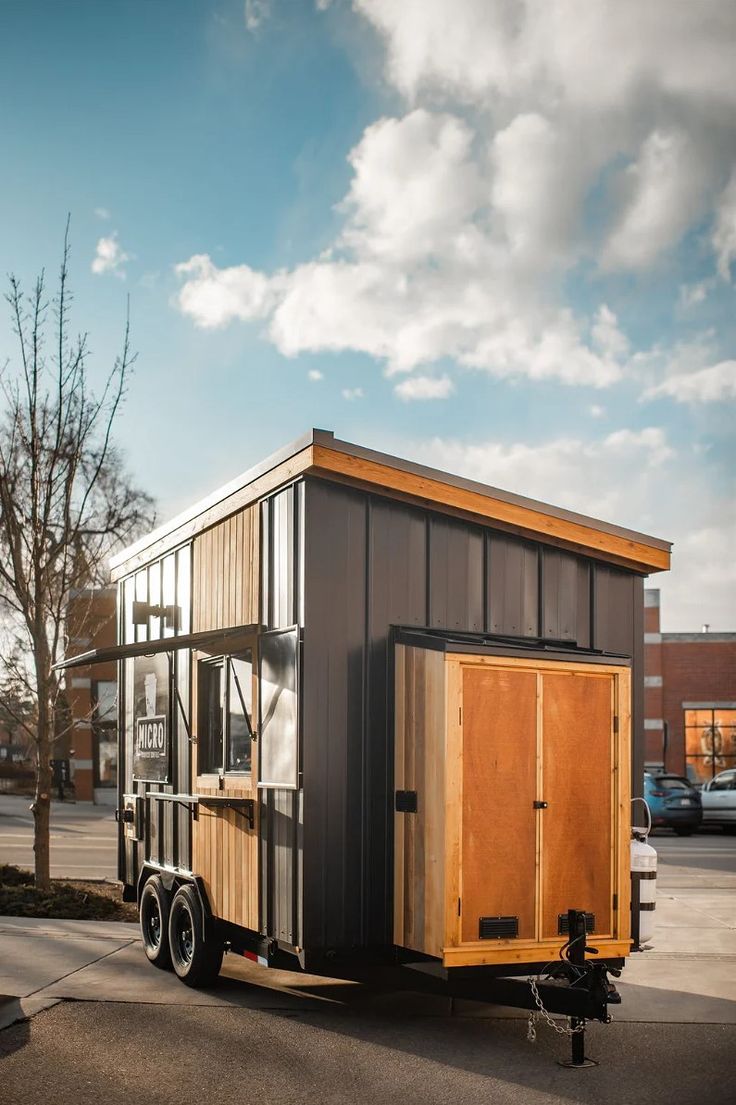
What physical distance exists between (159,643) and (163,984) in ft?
9.00

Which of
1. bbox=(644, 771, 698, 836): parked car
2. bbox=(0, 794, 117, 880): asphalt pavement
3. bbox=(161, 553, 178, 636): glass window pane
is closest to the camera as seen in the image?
bbox=(161, 553, 178, 636): glass window pane

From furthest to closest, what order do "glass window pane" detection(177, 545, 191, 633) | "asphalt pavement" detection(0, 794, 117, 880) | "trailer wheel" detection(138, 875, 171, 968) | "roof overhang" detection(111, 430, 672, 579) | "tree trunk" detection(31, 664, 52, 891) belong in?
"asphalt pavement" detection(0, 794, 117, 880), "tree trunk" detection(31, 664, 52, 891), "glass window pane" detection(177, 545, 191, 633), "trailer wheel" detection(138, 875, 171, 968), "roof overhang" detection(111, 430, 672, 579)

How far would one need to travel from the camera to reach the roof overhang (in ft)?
25.6

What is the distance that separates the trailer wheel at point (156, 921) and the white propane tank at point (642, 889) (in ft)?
12.8

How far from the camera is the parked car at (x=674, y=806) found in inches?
987

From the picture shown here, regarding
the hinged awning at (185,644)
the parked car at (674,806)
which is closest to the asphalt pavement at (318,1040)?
the hinged awning at (185,644)

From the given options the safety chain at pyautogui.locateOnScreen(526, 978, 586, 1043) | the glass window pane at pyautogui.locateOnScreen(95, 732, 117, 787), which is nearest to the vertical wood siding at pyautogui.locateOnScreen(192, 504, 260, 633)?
the safety chain at pyautogui.locateOnScreen(526, 978, 586, 1043)

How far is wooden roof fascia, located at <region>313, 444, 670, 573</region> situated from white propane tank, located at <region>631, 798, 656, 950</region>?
6.97 feet

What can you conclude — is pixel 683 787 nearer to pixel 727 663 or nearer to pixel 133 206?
pixel 727 663

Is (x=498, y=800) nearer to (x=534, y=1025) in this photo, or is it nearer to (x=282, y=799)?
(x=282, y=799)

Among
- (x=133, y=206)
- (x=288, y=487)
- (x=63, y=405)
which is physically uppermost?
(x=133, y=206)

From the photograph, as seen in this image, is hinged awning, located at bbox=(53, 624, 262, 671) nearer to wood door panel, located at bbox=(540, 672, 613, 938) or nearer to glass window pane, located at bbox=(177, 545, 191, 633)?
glass window pane, located at bbox=(177, 545, 191, 633)

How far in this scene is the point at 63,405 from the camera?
45.6ft

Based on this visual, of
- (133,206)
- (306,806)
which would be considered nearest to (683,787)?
(133,206)
